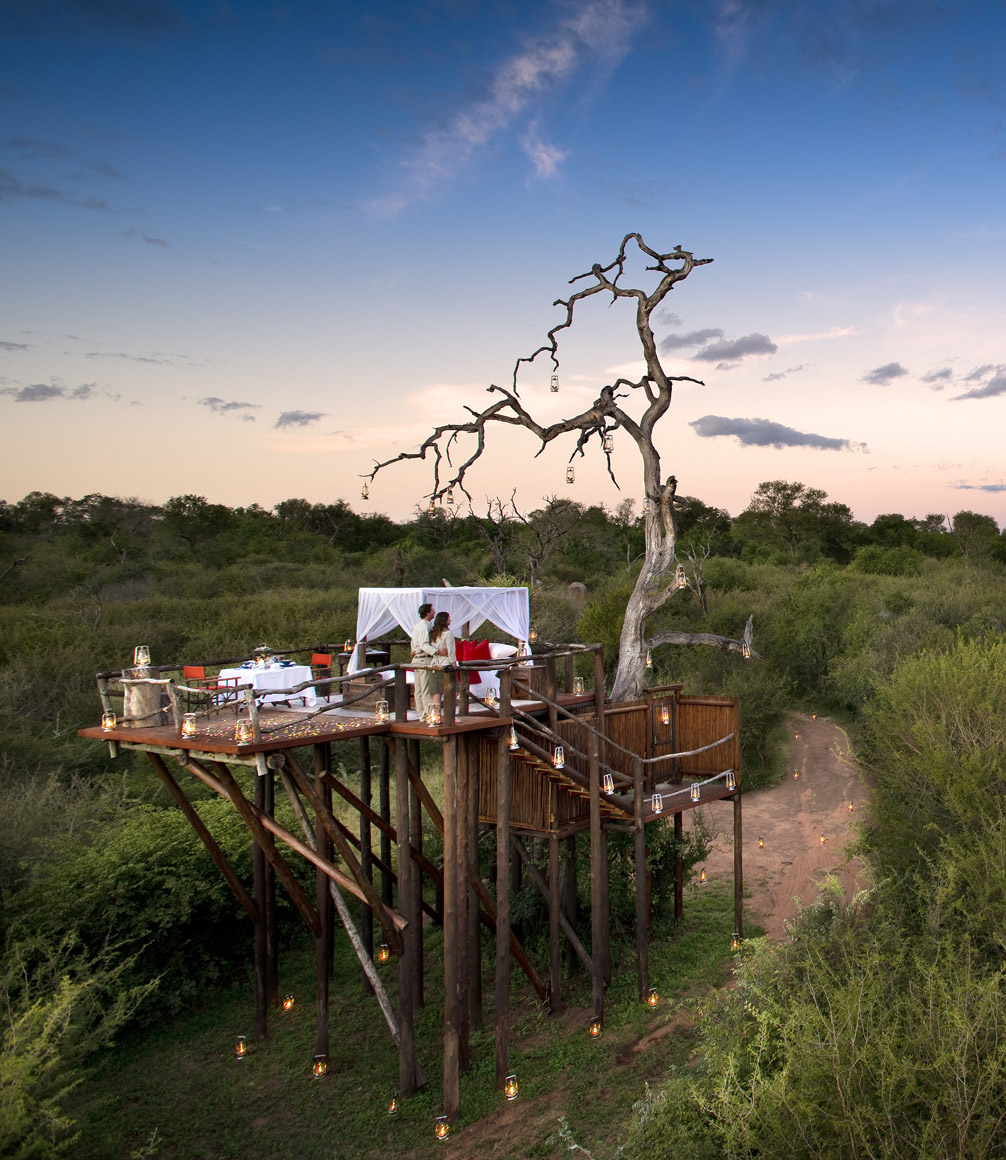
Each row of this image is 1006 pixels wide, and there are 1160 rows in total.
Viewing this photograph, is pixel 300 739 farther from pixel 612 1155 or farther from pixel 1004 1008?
pixel 1004 1008

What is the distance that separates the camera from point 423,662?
9.46 meters

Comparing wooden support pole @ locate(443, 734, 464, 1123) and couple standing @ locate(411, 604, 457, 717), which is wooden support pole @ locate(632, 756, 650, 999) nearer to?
wooden support pole @ locate(443, 734, 464, 1123)

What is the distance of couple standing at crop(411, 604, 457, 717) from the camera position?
377 inches

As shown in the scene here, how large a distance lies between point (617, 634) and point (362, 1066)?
1768 cm

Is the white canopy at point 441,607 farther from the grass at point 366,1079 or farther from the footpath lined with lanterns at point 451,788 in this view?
the grass at point 366,1079

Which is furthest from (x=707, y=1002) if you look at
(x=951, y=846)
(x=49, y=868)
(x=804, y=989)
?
(x=49, y=868)

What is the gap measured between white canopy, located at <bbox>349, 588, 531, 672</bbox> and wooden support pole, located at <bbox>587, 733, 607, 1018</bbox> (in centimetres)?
197

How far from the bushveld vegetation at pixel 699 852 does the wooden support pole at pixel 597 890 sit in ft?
4.33

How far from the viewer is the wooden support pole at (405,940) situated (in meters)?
9.49

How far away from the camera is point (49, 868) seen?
1241cm

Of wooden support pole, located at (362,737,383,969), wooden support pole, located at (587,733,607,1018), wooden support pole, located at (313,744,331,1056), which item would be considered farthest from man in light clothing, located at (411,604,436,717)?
wooden support pole, located at (362,737,383,969)

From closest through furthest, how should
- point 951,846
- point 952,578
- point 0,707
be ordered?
point 951,846
point 0,707
point 952,578

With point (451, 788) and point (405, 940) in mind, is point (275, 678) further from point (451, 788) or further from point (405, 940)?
point (405, 940)

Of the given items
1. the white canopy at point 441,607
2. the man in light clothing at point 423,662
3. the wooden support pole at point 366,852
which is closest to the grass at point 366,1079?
the wooden support pole at point 366,852
